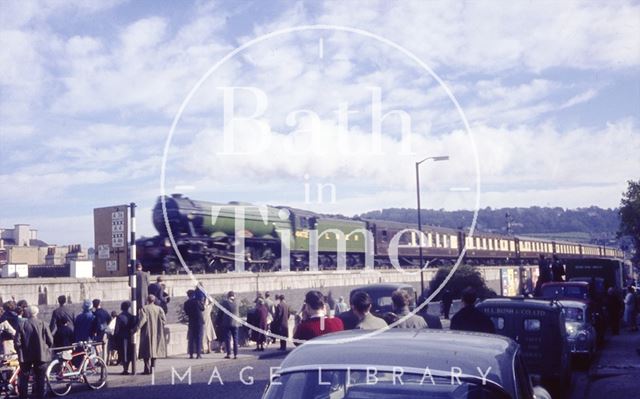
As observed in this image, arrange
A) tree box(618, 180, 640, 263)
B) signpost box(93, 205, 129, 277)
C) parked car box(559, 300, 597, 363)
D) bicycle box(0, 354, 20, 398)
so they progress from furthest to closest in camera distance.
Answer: tree box(618, 180, 640, 263)
signpost box(93, 205, 129, 277)
parked car box(559, 300, 597, 363)
bicycle box(0, 354, 20, 398)

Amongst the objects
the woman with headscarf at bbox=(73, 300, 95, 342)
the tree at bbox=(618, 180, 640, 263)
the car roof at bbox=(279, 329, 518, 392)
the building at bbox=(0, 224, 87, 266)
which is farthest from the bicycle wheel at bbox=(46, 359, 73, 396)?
the tree at bbox=(618, 180, 640, 263)

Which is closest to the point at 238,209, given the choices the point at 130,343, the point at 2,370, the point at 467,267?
the point at 467,267

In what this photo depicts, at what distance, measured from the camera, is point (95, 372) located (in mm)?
12336

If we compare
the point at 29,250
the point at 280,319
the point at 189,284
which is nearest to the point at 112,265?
the point at 280,319

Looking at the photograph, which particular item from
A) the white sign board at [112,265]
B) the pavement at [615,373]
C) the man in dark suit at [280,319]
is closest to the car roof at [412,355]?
the pavement at [615,373]

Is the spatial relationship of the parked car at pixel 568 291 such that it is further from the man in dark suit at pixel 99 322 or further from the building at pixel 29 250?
the building at pixel 29 250

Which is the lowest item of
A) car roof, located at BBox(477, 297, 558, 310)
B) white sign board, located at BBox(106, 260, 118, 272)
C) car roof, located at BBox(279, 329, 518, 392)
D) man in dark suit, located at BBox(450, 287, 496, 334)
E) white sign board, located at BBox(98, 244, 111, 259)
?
car roof, located at BBox(477, 297, 558, 310)

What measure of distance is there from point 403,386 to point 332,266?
3338cm

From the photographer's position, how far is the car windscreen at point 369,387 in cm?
366

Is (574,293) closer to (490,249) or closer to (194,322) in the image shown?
(194,322)

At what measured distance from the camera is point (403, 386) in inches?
145

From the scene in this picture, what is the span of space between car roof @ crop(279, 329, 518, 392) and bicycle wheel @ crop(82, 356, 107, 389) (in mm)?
9016

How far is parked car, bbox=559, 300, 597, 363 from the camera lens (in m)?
14.8

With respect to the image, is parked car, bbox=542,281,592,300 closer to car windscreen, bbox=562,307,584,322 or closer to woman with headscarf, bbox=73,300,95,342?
car windscreen, bbox=562,307,584,322
